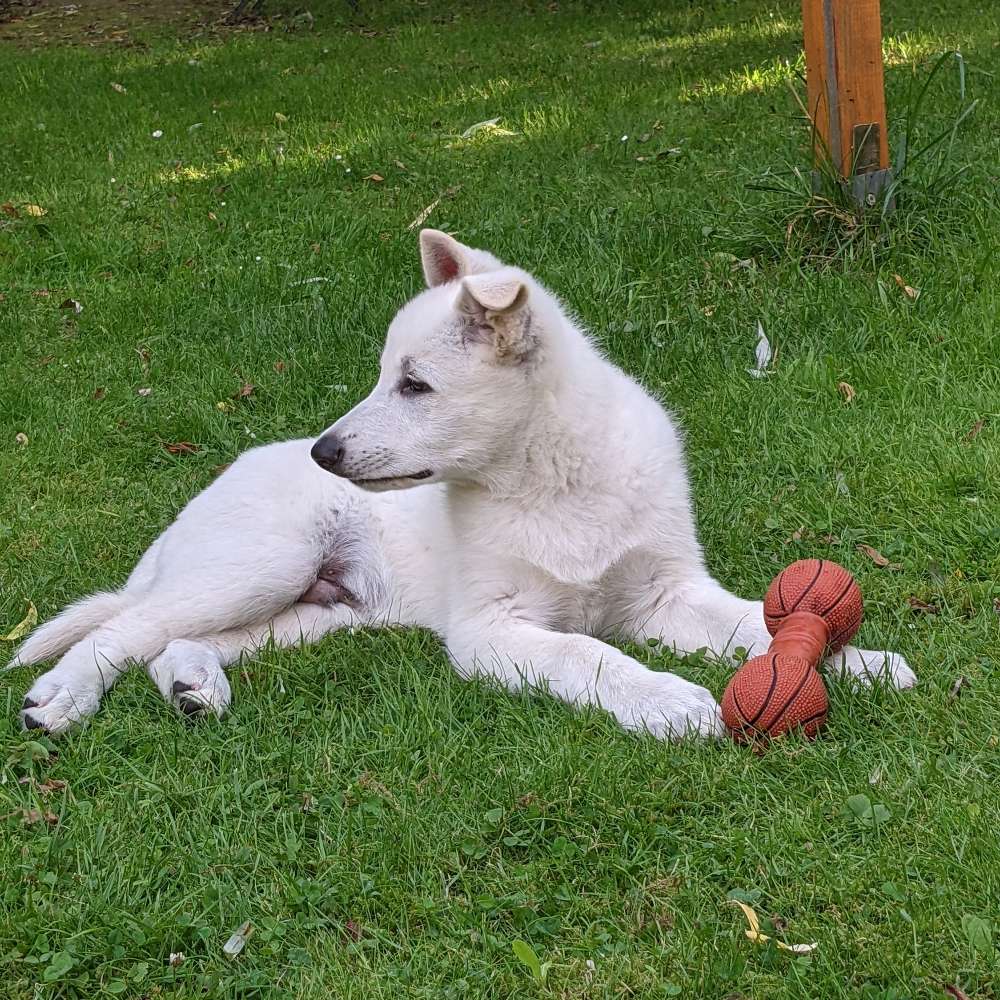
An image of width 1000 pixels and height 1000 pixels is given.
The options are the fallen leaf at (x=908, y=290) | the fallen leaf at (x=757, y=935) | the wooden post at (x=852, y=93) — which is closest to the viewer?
the fallen leaf at (x=757, y=935)

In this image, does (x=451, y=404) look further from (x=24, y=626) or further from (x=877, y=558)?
(x=24, y=626)

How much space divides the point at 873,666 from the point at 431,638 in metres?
1.40

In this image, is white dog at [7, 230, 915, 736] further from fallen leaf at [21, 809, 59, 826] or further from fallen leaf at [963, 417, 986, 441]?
fallen leaf at [963, 417, 986, 441]

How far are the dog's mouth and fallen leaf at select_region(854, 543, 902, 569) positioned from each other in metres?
1.45

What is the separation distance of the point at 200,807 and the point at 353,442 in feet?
3.68

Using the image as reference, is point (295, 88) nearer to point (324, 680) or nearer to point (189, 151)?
point (189, 151)

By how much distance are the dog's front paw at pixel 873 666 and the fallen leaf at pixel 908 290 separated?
2.63m

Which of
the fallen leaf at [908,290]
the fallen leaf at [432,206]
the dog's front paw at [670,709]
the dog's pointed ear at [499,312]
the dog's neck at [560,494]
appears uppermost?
the dog's pointed ear at [499,312]

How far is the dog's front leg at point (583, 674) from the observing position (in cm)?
316

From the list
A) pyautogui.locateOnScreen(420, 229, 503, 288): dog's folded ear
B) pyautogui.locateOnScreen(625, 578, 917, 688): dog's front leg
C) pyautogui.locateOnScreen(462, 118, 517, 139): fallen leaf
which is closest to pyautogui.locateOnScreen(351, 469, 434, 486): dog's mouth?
pyautogui.locateOnScreen(420, 229, 503, 288): dog's folded ear

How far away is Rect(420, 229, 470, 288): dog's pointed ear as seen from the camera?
402 centimetres

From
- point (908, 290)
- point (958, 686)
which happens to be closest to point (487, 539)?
point (958, 686)

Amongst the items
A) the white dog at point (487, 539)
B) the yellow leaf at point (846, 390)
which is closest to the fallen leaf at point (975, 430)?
the yellow leaf at point (846, 390)

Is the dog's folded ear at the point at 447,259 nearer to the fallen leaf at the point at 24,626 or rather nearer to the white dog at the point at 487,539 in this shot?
the white dog at the point at 487,539
